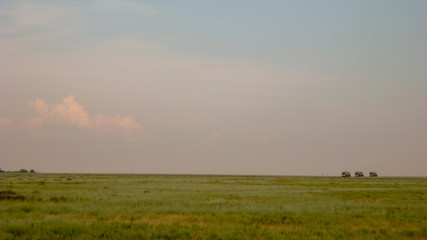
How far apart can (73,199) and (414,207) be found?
24268 millimetres

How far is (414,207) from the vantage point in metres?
28.0

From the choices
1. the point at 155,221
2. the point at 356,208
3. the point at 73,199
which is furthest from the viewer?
the point at 73,199

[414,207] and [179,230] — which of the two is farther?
[414,207]

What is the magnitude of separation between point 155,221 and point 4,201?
13.9 metres

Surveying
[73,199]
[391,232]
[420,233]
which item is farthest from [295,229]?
[73,199]

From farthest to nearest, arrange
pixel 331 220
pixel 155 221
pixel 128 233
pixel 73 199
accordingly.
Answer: pixel 73 199 → pixel 331 220 → pixel 155 221 → pixel 128 233

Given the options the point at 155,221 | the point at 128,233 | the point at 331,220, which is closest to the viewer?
the point at 128,233

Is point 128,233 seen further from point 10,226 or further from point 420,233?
point 420,233

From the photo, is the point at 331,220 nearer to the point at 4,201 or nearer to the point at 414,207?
the point at 414,207

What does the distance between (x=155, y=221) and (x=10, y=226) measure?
20.6 ft

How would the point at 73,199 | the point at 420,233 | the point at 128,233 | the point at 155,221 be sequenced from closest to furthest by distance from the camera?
the point at 128,233 → the point at 420,233 → the point at 155,221 → the point at 73,199

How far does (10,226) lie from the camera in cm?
1672

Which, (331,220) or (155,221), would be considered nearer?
(155,221)

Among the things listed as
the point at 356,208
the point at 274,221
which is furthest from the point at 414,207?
the point at 274,221
